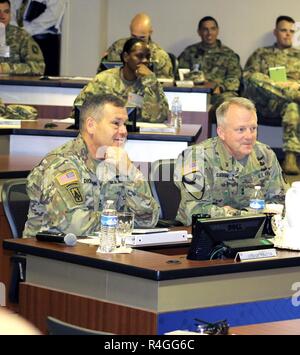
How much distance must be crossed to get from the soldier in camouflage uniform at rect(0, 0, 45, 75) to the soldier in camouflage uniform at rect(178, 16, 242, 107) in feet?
6.22

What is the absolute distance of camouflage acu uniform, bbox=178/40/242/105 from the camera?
11.9m

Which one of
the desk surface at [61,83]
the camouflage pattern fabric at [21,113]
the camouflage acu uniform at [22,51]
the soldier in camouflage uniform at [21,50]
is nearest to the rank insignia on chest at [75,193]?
the camouflage pattern fabric at [21,113]

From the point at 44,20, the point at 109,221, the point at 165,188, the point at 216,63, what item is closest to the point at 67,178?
the point at 109,221

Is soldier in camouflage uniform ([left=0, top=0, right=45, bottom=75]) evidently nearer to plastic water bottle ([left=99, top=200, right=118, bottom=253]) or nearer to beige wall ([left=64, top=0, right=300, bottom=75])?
beige wall ([left=64, top=0, right=300, bottom=75])

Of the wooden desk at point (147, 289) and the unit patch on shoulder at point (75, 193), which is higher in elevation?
the unit patch on shoulder at point (75, 193)

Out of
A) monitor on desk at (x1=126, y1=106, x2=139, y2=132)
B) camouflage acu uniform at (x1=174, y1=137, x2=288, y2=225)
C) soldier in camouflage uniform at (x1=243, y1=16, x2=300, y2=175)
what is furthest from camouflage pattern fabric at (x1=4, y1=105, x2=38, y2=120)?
soldier in camouflage uniform at (x1=243, y1=16, x2=300, y2=175)

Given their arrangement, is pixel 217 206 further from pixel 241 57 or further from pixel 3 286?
pixel 241 57

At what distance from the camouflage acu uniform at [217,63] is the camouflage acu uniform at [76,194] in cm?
695

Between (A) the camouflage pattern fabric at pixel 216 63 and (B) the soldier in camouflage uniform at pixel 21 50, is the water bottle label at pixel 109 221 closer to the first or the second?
(B) the soldier in camouflage uniform at pixel 21 50

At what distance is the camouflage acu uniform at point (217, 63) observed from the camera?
1189 centimetres

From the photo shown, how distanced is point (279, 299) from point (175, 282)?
536 millimetres

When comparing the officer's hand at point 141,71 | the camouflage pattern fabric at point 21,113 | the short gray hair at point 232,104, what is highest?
the officer's hand at point 141,71

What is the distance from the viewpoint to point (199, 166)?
534 centimetres
